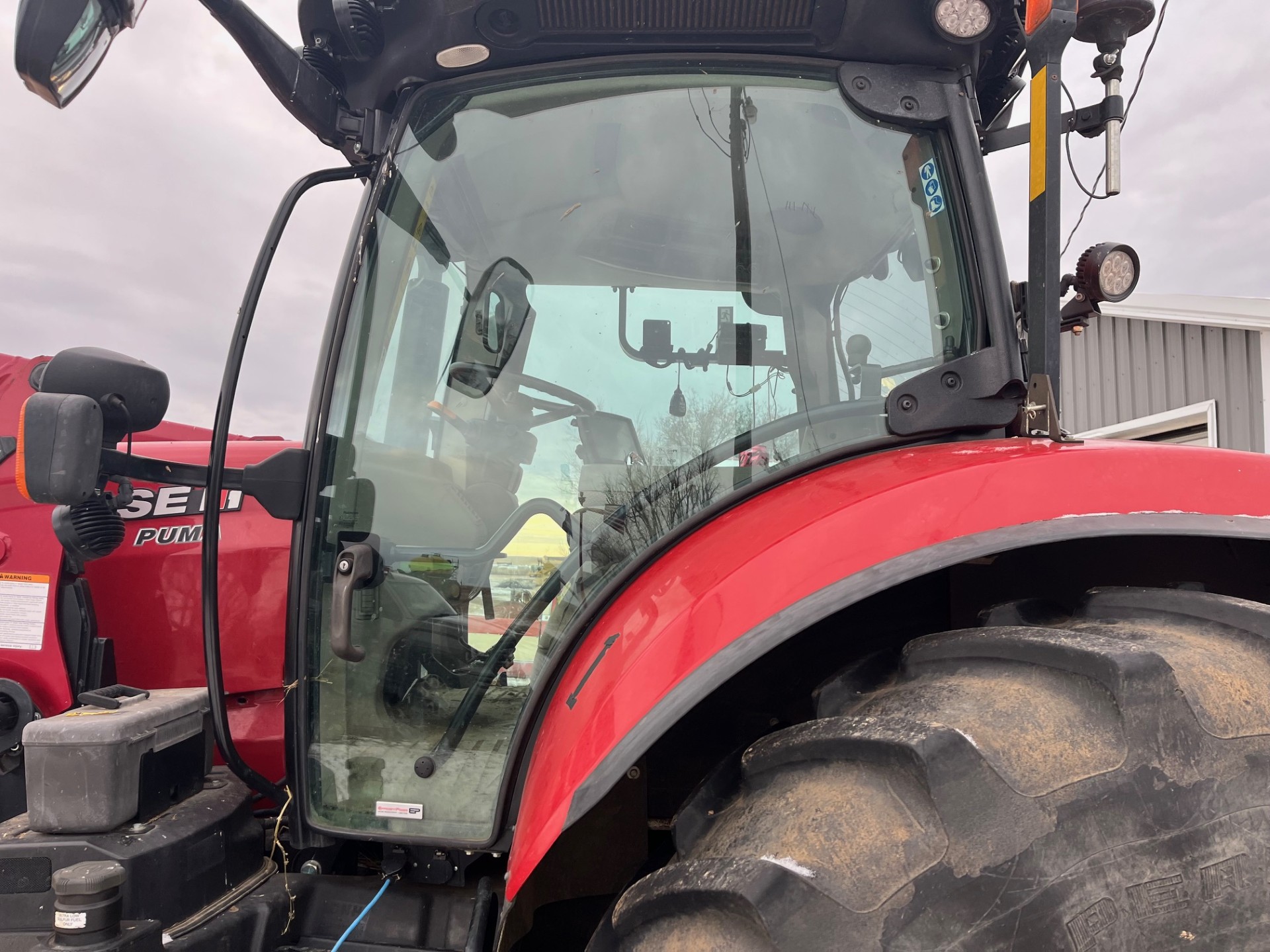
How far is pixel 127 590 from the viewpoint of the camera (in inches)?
80.0

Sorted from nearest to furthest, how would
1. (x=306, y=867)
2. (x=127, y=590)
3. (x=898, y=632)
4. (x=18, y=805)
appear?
(x=898, y=632) → (x=306, y=867) → (x=18, y=805) → (x=127, y=590)

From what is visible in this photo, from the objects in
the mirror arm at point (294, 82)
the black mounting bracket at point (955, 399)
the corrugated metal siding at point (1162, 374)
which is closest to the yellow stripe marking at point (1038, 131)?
the black mounting bracket at point (955, 399)

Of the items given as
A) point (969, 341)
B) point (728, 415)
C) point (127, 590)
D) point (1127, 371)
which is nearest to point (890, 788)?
point (728, 415)

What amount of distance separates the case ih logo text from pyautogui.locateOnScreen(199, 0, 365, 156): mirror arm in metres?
0.98

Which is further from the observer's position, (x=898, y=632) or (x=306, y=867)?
(x=306, y=867)

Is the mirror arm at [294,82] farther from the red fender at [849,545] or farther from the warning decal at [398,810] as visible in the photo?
the warning decal at [398,810]

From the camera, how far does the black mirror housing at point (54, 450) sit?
4.46 ft

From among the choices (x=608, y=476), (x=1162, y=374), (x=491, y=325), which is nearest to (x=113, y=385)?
(x=491, y=325)

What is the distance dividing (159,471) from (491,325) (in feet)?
2.33

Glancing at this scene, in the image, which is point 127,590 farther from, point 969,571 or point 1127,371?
point 1127,371

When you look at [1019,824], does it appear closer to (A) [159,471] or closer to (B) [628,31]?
(B) [628,31]

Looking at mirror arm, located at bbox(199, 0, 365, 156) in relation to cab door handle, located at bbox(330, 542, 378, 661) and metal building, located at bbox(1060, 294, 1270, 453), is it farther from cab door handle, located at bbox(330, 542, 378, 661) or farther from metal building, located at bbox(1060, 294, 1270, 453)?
metal building, located at bbox(1060, 294, 1270, 453)

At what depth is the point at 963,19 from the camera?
1.33 m

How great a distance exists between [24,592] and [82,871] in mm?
968
